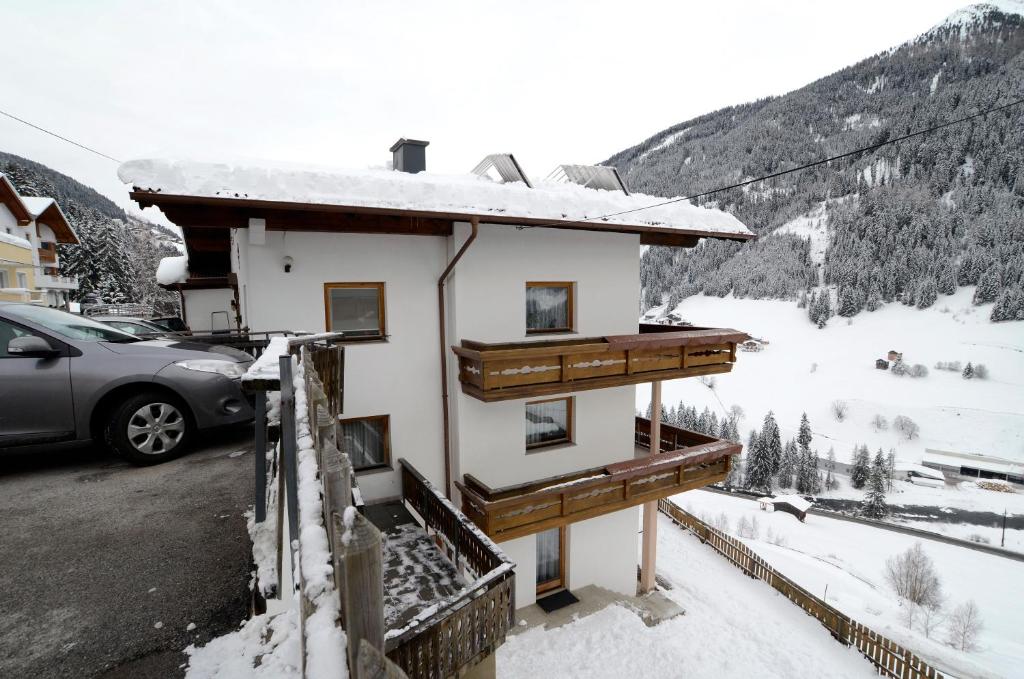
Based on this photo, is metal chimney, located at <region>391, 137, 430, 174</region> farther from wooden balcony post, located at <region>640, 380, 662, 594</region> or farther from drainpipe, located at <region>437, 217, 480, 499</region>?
wooden balcony post, located at <region>640, 380, 662, 594</region>

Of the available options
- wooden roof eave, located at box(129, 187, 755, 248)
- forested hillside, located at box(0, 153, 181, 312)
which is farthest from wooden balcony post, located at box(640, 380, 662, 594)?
forested hillside, located at box(0, 153, 181, 312)

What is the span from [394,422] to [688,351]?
596cm

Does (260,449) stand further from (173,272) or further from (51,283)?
(51,283)

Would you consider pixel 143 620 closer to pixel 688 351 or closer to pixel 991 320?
pixel 688 351

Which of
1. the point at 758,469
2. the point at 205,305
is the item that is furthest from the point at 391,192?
the point at 758,469

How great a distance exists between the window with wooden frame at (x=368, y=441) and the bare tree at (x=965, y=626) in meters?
29.4

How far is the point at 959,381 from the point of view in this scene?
8450 cm

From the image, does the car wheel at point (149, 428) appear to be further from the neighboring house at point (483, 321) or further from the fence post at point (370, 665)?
the fence post at point (370, 665)

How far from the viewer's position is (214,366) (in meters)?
5.09

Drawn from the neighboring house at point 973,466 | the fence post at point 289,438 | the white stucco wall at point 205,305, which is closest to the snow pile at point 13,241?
the white stucco wall at point 205,305

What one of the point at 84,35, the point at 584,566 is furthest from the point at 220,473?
the point at 84,35

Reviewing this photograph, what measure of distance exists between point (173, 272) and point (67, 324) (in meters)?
12.4

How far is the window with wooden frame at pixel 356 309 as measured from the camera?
7.37 metres

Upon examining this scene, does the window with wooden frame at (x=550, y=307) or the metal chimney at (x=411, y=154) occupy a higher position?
the metal chimney at (x=411, y=154)
